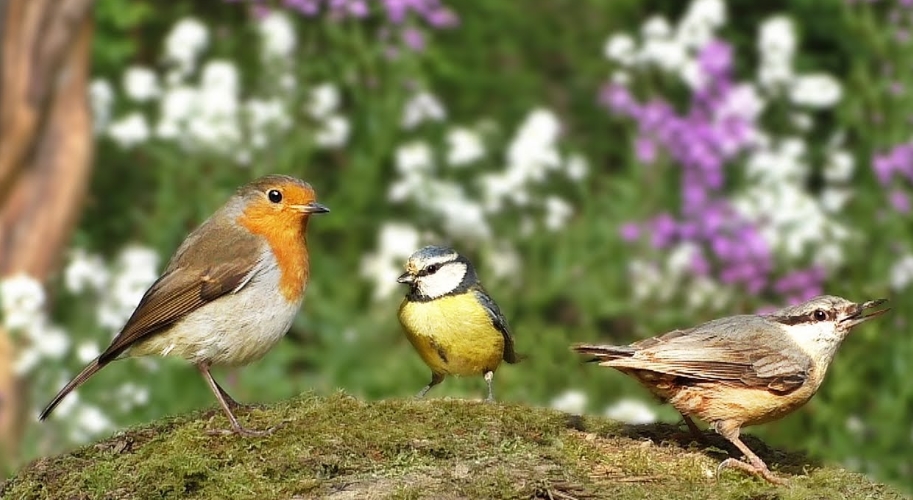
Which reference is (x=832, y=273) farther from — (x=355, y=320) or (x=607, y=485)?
(x=607, y=485)

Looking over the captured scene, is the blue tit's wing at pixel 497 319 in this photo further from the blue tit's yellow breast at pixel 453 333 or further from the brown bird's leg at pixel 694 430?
the brown bird's leg at pixel 694 430

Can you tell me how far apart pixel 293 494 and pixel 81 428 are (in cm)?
313

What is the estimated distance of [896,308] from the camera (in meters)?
7.82

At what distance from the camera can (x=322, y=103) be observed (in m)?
9.27

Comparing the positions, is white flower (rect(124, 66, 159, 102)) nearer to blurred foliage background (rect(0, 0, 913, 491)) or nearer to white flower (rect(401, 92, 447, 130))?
blurred foliage background (rect(0, 0, 913, 491))

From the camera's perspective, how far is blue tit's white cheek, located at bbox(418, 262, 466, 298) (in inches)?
215

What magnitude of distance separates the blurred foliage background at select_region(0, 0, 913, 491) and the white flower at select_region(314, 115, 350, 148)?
21 mm

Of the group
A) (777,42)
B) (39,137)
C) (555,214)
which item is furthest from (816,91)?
(39,137)

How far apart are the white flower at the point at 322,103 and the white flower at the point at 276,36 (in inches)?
13.6

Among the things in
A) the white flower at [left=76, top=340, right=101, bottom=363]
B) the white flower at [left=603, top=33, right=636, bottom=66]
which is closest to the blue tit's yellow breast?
the white flower at [left=76, top=340, right=101, bottom=363]

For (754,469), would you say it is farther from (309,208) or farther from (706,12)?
(706,12)

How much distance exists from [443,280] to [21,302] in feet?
8.52

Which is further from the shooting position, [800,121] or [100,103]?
[800,121]

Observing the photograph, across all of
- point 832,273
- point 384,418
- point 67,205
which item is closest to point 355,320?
point 67,205
